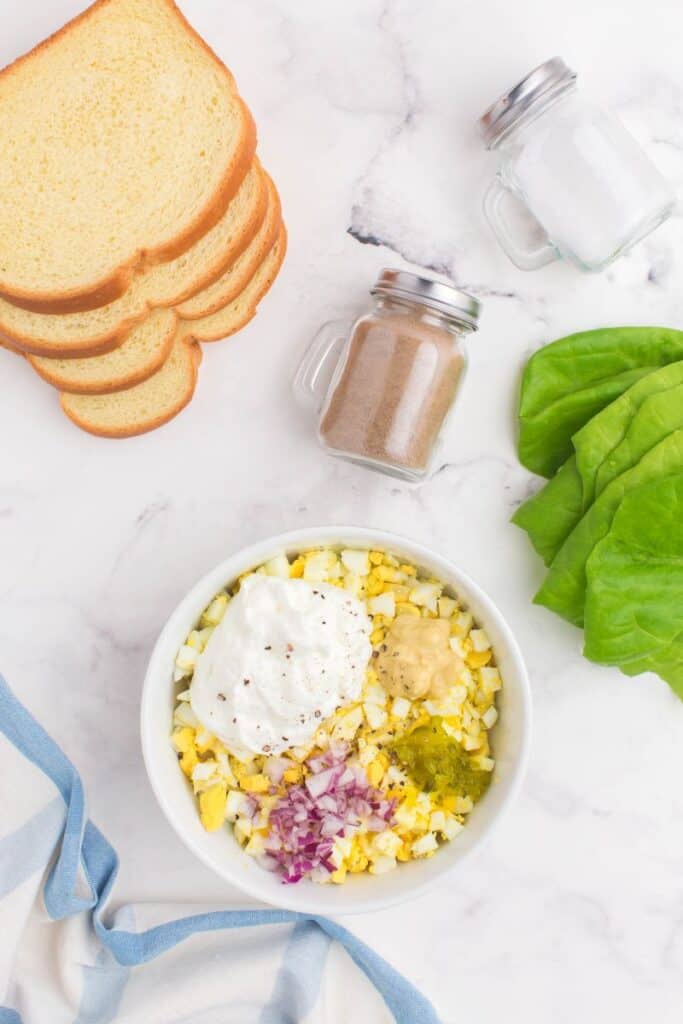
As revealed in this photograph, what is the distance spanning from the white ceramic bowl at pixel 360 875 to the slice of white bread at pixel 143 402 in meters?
0.32

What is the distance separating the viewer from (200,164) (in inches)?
62.2

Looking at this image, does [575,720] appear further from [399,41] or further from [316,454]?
[399,41]

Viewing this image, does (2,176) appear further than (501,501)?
No

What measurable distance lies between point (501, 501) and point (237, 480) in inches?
18.6

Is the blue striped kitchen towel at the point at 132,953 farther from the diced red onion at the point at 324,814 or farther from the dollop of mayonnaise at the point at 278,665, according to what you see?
the dollop of mayonnaise at the point at 278,665

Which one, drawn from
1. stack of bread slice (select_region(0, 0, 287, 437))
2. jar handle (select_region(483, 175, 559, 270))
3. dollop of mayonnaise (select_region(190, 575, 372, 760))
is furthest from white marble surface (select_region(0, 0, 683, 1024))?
dollop of mayonnaise (select_region(190, 575, 372, 760))

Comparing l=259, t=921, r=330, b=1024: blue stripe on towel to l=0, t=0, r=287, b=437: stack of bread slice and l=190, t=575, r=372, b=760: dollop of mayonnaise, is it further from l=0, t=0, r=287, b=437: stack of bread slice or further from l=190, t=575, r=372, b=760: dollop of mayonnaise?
l=0, t=0, r=287, b=437: stack of bread slice

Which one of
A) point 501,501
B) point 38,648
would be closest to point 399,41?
point 501,501

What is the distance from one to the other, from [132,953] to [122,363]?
3.34 ft

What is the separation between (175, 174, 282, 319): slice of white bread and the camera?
5.34ft

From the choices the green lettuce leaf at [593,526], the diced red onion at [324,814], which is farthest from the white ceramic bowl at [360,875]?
the green lettuce leaf at [593,526]

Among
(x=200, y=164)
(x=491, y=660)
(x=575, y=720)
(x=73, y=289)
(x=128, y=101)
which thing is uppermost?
(x=128, y=101)

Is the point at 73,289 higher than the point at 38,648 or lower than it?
higher

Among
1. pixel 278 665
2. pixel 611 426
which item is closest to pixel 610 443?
pixel 611 426
